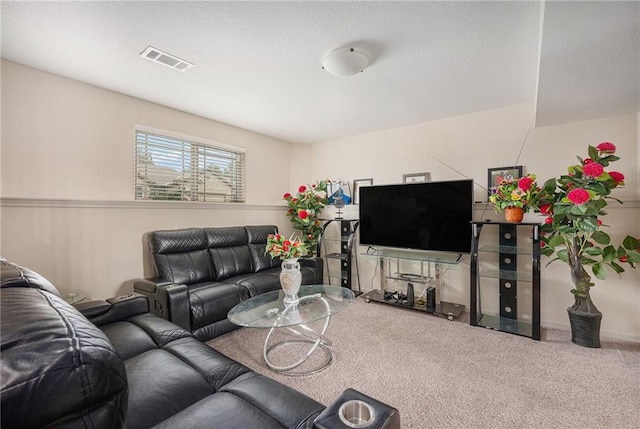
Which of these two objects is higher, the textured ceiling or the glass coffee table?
the textured ceiling

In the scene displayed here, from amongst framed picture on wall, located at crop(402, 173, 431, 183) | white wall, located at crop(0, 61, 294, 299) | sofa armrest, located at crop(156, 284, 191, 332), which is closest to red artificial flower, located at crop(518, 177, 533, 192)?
framed picture on wall, located at crop(402, 173, 431, 183)

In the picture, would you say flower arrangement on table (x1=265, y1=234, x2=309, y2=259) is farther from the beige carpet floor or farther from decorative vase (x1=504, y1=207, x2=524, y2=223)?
decorative vase (x1=504, y1=207, x2=524, y2=223)

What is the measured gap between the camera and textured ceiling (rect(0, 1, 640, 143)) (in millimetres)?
1612

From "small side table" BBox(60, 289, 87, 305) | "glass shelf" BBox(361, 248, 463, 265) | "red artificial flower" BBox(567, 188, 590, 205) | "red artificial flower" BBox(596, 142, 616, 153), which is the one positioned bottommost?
"small side table" BBox(60, 289, 87, 305)

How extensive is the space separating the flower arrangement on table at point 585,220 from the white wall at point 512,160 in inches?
14.0

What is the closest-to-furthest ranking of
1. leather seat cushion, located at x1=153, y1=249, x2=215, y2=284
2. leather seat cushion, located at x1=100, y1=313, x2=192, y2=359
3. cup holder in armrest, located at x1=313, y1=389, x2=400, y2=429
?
cup holder in armrest, located at x1=313, y1=389, x2=400, y2=429 < leather seat cushion, located at x1=100, y1=313, x2=192, y2=359 < leather seat cushion, located at x1=153, y1=249, x2=215, y2=284

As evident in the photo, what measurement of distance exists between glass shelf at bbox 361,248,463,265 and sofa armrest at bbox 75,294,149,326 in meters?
2.60

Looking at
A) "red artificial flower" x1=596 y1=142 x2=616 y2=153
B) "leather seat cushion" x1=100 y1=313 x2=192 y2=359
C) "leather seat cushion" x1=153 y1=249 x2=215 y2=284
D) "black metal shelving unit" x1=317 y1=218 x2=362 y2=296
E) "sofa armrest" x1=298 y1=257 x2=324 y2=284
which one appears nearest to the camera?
"leather seat cushion" x1=100 y1=313 x2=192 y2=359

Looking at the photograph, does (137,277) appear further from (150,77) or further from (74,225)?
(150,77)

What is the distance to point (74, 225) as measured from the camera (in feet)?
8.27

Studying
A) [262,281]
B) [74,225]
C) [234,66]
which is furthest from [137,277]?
[234,66]

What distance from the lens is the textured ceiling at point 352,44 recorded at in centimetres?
161

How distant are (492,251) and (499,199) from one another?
0.61 meters

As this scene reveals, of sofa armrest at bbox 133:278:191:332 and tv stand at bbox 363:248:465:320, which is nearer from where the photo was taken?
sofa armrest at bbox 133:278:191:332
